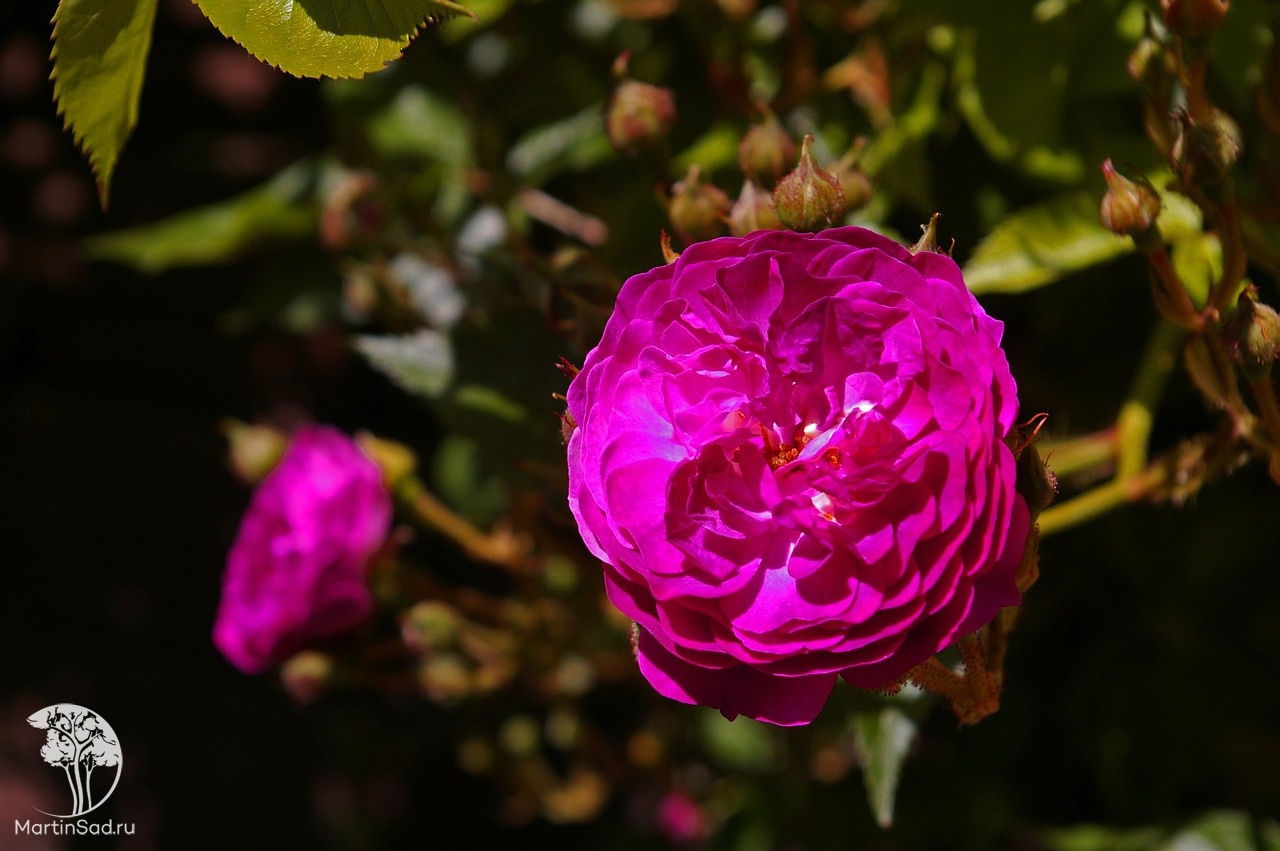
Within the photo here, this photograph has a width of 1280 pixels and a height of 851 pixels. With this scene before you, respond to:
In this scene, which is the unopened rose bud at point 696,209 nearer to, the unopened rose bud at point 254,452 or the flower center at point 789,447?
the flower center at point 789,447

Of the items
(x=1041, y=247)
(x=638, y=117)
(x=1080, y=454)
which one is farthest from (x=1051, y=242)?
(x=638, y=117)

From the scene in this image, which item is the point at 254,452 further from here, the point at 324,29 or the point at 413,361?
the point at 324,29

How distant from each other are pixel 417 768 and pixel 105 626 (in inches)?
17.4

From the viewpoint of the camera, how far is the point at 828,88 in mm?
744

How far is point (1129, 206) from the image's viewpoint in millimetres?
452

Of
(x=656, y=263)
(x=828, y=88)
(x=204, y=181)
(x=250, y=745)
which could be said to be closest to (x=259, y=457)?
(x=656, y=263)

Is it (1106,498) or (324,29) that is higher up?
(324,29)

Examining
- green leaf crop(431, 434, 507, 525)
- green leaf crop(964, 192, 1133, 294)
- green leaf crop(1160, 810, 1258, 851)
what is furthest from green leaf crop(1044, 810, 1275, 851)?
green leaf crop(431, 434, 507, 525)

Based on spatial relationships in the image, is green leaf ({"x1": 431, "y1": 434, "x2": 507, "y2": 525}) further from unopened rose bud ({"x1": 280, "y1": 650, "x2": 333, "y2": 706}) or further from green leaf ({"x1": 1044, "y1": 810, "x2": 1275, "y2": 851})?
green leaf ({"x1": 1044, "y1": 810, "x2": 1275, "y2": 851})

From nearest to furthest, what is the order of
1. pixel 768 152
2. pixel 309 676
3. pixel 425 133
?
pixel 768 152 < pixel 309 676 < pixel 425 133

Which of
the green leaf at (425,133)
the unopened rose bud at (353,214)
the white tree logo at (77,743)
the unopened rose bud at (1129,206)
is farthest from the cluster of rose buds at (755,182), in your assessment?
the white tree logo at (77,743)

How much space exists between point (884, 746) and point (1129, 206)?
290 millimetres

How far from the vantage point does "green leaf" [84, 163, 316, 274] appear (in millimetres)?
900

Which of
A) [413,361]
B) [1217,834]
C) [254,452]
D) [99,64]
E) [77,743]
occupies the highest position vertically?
[99,64]
